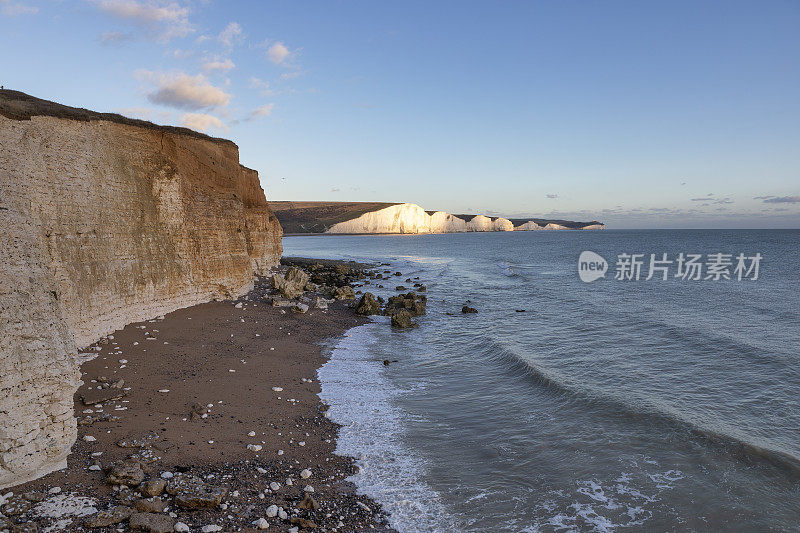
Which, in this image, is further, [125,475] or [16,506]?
[125,475]

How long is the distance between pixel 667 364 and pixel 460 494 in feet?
35.6

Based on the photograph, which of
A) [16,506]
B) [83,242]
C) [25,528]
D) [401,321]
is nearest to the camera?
[25,528]

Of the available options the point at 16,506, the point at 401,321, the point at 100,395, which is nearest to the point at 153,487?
the point at 16,506

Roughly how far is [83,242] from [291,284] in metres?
13.1

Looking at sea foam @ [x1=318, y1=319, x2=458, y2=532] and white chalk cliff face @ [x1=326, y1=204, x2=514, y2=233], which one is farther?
white chalk cliff face @ [x1=326, y1=204, x2=514, y2=233]

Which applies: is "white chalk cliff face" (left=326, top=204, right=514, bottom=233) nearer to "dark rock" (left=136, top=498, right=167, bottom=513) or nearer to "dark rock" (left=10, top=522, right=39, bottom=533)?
"dark rock" (left=136, top=498, right=167, bottom=513)

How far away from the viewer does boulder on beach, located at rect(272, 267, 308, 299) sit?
81.1 ft

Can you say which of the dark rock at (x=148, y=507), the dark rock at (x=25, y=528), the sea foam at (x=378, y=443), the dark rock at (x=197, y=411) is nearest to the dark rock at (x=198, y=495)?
the dark rock at (x=148, y=507)

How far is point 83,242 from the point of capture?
12.5m

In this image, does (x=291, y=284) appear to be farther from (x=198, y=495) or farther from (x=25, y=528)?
(x=25, y=528)

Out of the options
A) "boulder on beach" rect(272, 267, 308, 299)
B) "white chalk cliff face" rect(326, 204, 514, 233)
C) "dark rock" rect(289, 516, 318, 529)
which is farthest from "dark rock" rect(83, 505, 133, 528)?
"white chalk cliff face" rect(326, 204, 514, 233)

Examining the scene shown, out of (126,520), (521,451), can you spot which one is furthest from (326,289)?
(126,520)

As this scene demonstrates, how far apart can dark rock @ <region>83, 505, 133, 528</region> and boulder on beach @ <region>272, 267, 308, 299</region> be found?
18.7m

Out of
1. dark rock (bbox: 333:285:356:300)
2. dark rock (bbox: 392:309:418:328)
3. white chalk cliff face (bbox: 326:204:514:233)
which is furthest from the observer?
white chalk cliff face (bbox: 326:204:514:233)
